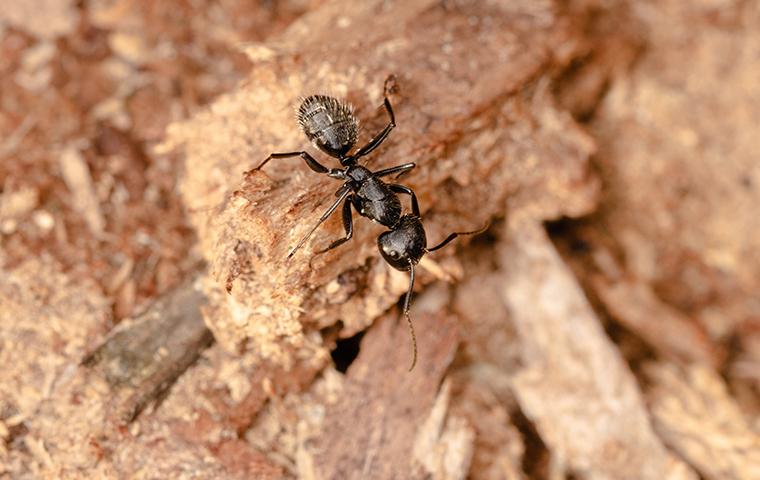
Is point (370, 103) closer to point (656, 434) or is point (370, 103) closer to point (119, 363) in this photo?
point (119, 363)

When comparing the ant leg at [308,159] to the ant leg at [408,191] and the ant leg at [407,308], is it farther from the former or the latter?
the ant leg at [407,308]

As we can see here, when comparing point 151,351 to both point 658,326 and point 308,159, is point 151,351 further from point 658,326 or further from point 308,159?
point 658,326

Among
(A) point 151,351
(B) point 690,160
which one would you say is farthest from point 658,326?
(A) point 151,351

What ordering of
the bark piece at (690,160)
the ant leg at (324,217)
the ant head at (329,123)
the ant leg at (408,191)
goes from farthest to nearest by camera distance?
1. the bark piece at (690,160)
2. the ant leg at (408,191)
3. the ant head at (329,123)
4. the ant leg at (324,217)

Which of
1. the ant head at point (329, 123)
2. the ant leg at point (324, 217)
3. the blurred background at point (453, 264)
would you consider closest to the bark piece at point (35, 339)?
the blurred background at point (453, 264)

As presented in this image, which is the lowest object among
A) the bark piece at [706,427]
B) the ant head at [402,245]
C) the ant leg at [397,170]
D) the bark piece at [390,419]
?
the bark piece at [706,427]

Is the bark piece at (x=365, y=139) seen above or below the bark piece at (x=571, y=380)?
above

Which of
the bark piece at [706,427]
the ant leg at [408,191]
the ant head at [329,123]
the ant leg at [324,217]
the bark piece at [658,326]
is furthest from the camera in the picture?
the bark piece at [658,326]

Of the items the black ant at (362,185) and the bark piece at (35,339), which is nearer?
the bark piece at (35,339)
